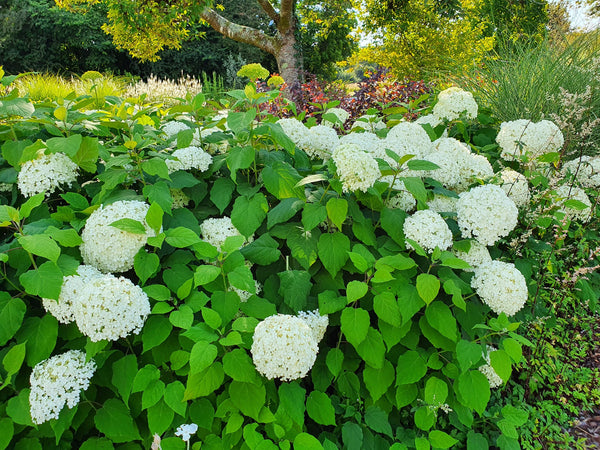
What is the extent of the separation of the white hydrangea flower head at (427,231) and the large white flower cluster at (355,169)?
9.8 inches

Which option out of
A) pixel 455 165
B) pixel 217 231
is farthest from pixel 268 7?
pixel 217 231

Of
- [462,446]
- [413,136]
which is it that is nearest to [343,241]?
[413,136]

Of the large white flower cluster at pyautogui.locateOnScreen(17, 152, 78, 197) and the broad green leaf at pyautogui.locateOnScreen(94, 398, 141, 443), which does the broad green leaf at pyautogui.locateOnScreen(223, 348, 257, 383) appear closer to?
the broad green leaf at pyautogui.locateOnScreen(94, 398, 141, 443)

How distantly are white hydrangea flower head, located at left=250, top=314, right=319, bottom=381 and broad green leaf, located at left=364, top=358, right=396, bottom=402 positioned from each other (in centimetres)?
34

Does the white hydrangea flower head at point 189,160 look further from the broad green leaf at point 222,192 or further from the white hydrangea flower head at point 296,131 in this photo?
the white hydrangea flower head at point 296,131

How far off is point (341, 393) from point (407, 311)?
524 mm

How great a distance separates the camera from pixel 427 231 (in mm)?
1646

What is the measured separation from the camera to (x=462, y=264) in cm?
153

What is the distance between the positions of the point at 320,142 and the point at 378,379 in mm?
1196

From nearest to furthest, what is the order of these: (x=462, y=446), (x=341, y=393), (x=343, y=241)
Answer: (x=343, y=241)
(x=341, y=393)
(x=462, y=446)

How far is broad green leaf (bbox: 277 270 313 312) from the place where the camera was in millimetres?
1537

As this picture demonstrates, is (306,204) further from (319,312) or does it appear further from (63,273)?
(63,273)

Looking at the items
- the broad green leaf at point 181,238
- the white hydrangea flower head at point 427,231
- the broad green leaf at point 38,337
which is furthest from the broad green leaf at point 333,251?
the broad green leaf at point 38,337

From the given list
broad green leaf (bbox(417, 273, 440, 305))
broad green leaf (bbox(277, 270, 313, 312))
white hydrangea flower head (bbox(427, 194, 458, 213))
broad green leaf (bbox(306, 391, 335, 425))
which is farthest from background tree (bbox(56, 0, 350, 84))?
broad green leaf (bbox(306, 391, 335, 425))
